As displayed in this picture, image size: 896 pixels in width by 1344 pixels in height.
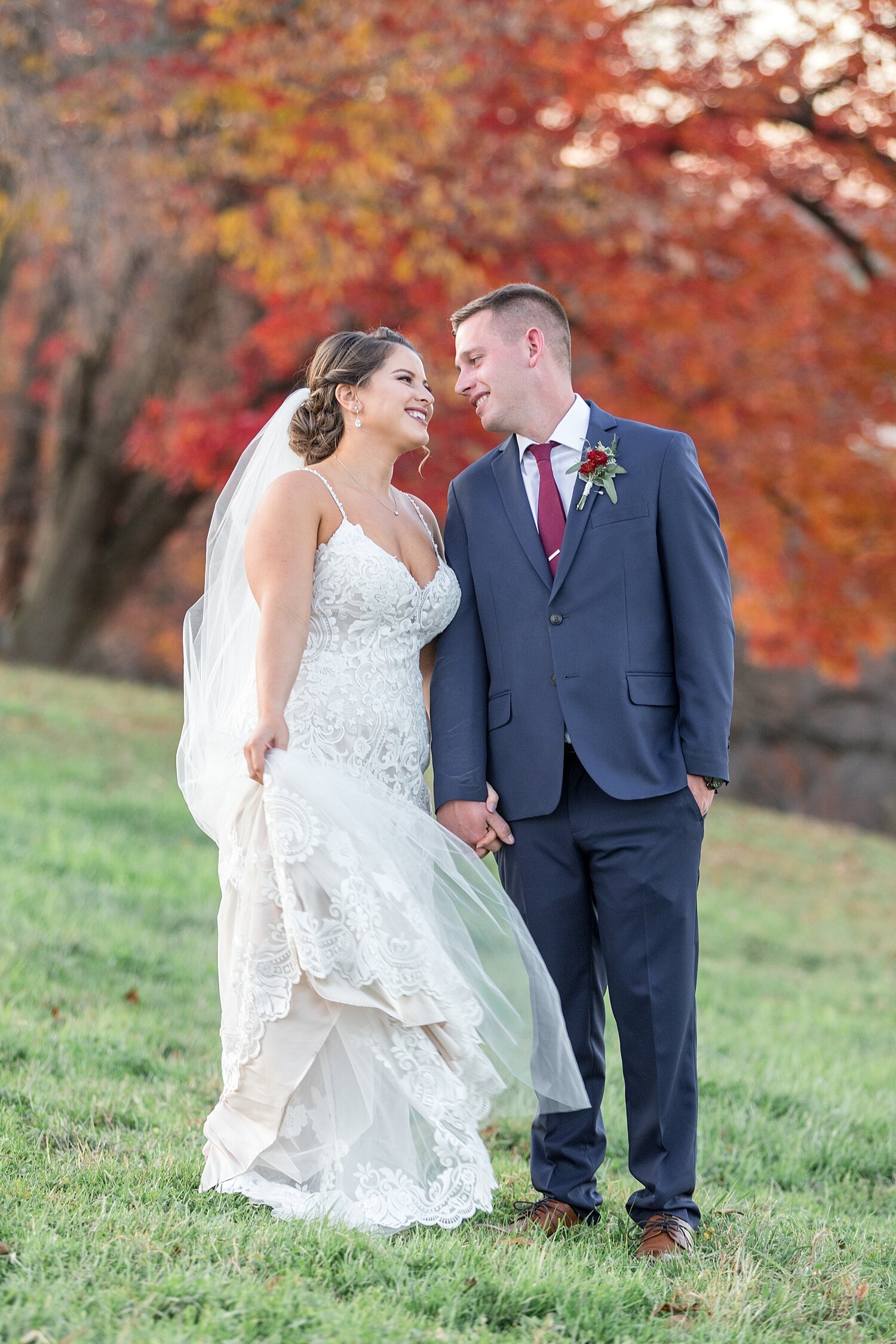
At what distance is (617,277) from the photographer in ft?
35.3

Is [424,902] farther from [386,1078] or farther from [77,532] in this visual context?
[77,532]

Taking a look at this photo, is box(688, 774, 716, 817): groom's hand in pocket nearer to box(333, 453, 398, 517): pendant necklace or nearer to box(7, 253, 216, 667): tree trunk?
box(333, 453, 398, 517): pendant necklace

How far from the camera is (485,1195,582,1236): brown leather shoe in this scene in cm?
344

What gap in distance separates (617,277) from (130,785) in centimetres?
563

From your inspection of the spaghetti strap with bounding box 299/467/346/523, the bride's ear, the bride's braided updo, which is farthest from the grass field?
the bride's ear

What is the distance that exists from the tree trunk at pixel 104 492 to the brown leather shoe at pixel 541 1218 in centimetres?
1143

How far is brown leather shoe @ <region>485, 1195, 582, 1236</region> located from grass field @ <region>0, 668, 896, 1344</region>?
60 mm

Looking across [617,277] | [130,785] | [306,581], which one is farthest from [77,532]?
[306,581]

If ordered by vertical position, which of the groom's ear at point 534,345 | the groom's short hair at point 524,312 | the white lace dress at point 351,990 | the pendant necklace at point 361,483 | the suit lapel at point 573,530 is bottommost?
the white lace dress at point 351,990

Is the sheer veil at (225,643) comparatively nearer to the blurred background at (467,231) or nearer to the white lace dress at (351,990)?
the white lace dress at (351,990)

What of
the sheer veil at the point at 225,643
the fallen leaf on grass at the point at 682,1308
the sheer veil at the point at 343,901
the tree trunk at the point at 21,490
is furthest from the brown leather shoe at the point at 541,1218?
the tree trunk at the point at 21,490

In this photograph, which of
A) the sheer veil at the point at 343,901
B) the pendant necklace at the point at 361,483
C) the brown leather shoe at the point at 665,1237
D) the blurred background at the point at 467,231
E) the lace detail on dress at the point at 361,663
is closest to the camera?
the brown leather shoe at the point at 665,1237

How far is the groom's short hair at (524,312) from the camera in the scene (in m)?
3.80

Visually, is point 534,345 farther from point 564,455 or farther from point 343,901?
point 343,901
